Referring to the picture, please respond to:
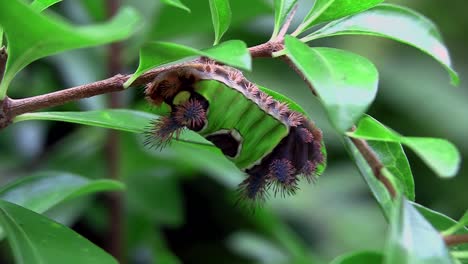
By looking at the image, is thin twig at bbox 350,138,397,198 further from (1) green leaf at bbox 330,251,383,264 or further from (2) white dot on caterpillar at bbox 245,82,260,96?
(2) white dot on caterpillar at bbox 245,82,260,96

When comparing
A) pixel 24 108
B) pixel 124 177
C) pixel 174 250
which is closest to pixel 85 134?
pixel 124 177

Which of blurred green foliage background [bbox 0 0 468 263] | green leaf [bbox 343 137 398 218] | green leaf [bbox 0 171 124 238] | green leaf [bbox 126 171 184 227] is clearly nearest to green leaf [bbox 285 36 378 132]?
green leaf [bbox 343 137 398 218]

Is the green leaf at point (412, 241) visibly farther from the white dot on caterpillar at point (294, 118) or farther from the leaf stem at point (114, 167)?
the leaf stem at point (114, 167)

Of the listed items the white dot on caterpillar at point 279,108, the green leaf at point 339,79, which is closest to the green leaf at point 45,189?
the white dot on caterpillar at point 279,108

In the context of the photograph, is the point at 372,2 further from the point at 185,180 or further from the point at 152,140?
the point at 185,180

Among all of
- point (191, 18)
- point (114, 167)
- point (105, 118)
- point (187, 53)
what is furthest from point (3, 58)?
point (191, 18)

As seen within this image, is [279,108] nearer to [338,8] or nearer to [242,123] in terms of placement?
[242,123]
